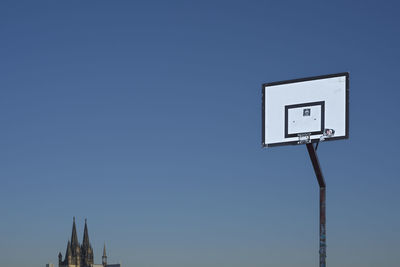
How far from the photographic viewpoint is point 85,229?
148125mm

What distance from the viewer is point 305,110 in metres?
14.7

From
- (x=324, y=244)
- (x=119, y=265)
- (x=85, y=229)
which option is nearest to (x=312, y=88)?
(x=324, y=244)

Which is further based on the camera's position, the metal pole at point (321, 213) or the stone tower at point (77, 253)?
the stone tower at point (77, 253)

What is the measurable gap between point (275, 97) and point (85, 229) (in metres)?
137

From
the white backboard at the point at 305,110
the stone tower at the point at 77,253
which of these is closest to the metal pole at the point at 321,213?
the white backboard at the point at 305,110

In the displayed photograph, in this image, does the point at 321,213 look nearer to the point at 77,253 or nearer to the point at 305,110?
the point at 305,110

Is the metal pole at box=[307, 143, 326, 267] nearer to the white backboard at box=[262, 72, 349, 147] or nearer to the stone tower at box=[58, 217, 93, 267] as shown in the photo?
the white backboard at box=[262, 72, 349, 147]

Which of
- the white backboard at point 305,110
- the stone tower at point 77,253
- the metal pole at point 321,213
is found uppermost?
the white backboard at point 305,110

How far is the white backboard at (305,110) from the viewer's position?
14.3 m

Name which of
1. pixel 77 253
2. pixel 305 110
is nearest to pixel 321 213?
pixel 305 110

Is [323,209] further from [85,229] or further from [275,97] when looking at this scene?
[85,229]

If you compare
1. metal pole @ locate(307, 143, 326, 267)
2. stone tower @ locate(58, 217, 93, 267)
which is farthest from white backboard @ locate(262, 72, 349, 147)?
stone tower @ locate(58, 217, 93, 267)

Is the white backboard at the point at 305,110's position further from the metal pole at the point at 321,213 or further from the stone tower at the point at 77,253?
the stone tower at the point at 77,253

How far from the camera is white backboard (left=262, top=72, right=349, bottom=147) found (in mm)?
14289
